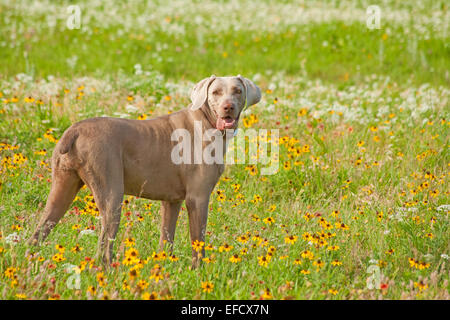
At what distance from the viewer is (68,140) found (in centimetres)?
386

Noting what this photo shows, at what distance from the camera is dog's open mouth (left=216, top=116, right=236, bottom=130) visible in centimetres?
430

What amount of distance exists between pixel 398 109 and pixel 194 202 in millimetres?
4964

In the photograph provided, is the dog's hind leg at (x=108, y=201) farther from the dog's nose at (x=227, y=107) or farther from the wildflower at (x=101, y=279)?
the dog's nose at (x=227, y=107)

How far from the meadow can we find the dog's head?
884 mm

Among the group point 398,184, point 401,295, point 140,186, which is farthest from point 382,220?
point 140,186

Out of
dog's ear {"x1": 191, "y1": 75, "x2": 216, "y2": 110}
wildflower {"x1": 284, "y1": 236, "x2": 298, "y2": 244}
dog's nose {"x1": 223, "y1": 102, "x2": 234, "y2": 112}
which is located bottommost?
wildflower {"x1": 284, "y1": 236, "x2": 298, "y2": 244}

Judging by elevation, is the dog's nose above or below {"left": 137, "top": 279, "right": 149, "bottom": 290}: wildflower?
above

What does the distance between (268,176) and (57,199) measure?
250 centimetres

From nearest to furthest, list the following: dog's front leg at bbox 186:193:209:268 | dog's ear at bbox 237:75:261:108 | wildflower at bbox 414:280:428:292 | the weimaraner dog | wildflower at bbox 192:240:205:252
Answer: wildflower at bbox 414:280:428:292 < wildflower at bbox 192:240:205:252 < the weimaraner dog < dog's front leg at bbox 186:193:209:268 < dog's ear at bbox 237:75:261:108

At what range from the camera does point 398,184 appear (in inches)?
226

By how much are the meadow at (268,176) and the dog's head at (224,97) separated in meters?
0.88

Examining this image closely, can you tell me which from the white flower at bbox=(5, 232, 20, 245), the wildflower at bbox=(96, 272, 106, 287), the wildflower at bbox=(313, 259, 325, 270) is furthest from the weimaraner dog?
the wildflower at bbox=(313, 259, 325, 270)

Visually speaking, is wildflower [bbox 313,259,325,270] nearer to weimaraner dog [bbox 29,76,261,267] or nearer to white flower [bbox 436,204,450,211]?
weimaraner dog [bbox 29,76,261,267]

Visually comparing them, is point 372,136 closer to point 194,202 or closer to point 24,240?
point 194,202
